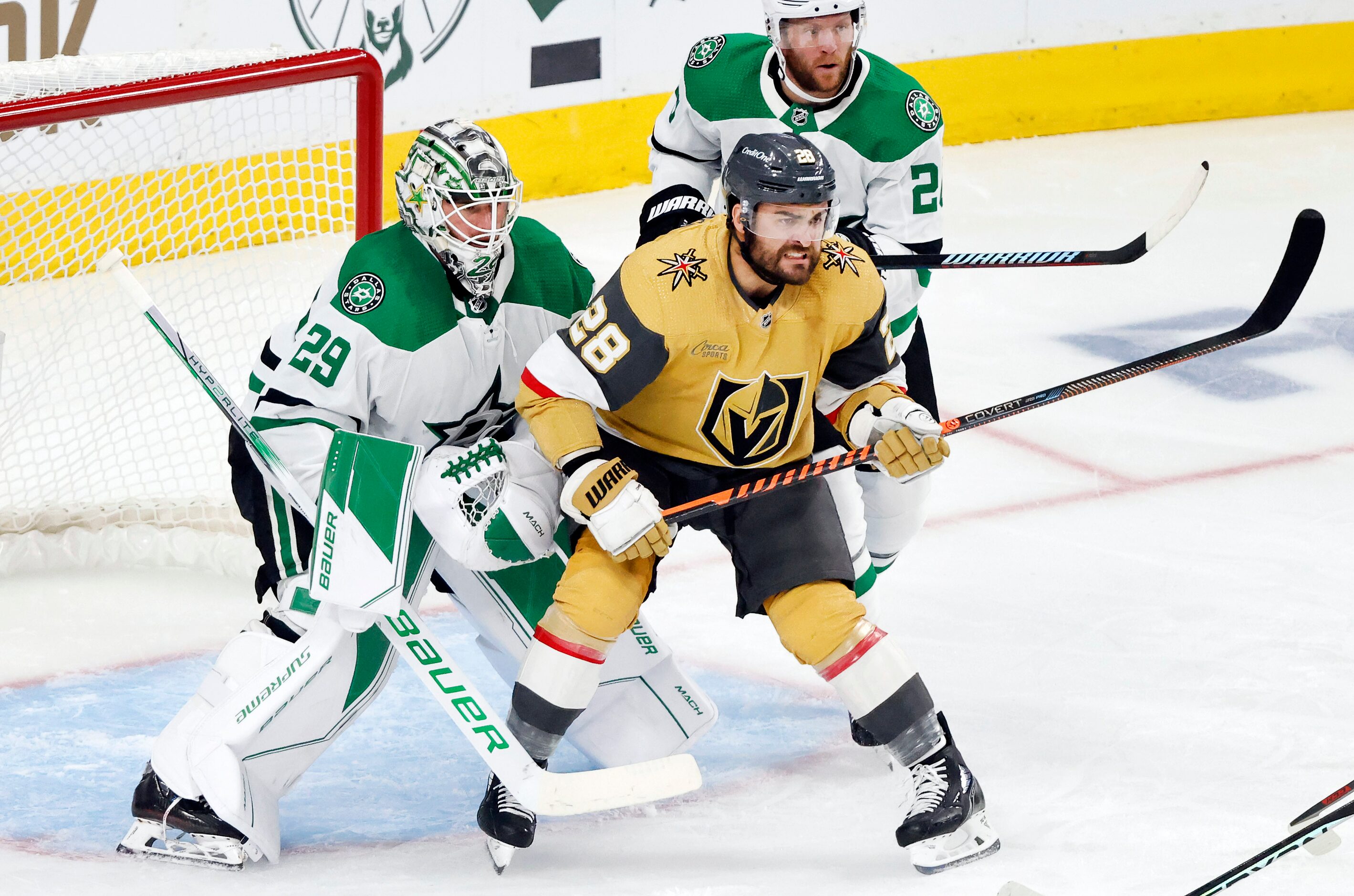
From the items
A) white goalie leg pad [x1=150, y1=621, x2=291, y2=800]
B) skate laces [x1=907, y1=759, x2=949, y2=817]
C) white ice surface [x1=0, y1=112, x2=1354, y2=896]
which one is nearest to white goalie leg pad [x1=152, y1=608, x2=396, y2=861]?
white goalie leg pad [x1=150, y1=621, x2=291, y2=800]

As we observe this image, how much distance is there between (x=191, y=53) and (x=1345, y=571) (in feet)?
8.15

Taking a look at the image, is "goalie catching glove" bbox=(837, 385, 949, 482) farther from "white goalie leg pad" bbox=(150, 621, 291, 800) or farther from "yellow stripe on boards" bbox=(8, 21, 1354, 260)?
"yellow stripe on boards" bbox=(8, 21, 1354, 260)

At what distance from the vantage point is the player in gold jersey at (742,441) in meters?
2.24

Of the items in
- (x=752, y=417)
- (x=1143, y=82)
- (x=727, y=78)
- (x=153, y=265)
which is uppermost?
(x=727, y=78)

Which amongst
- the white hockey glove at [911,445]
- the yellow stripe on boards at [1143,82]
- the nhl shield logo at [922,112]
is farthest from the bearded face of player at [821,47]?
the yellow stripe on boards at [1143,82]

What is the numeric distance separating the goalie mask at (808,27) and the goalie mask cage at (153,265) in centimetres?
85

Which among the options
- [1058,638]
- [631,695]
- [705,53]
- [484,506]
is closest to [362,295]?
[484,506]

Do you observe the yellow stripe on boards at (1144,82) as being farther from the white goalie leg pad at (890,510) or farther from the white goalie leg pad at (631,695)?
the white goalie leg pad at (631,695)

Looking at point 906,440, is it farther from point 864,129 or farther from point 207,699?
point 207,699

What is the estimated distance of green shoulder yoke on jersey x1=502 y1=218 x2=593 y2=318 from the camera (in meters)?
2.48

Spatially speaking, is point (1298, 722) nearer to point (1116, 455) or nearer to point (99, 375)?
point (1116, 455)

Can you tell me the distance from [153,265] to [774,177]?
6.84ft

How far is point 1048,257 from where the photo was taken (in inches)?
110

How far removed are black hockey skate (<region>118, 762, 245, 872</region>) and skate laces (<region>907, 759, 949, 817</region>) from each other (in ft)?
3.01
